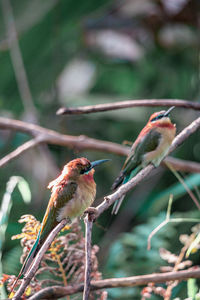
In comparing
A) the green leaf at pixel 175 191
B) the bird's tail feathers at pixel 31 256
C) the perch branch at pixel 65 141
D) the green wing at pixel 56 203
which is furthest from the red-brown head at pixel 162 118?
the bird's tail feathers at pixel 31 256

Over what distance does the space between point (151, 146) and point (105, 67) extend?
2807mm

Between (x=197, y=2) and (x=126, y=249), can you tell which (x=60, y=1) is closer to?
(x=197, y=2)

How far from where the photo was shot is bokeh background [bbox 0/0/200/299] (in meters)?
3.73

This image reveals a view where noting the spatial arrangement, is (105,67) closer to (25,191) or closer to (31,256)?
(25,191)

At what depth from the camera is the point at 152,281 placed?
1.64 metres

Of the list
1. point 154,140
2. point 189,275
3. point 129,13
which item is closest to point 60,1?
point 129,13

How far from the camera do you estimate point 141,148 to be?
2.42m

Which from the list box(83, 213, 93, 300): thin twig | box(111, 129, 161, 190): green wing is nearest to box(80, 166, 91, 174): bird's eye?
box(111, 129, 161, 190): green wing

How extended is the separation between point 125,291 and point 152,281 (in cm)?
98

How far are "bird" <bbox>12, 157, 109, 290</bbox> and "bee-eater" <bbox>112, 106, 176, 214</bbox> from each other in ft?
0.98

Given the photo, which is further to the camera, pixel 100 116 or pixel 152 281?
pixel 100 116

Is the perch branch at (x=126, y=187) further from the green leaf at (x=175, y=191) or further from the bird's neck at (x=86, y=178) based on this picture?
the green leaf at (x=175, y=191)

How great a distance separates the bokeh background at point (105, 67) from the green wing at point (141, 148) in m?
0.84

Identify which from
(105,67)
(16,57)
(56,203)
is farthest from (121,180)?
(105,67)
